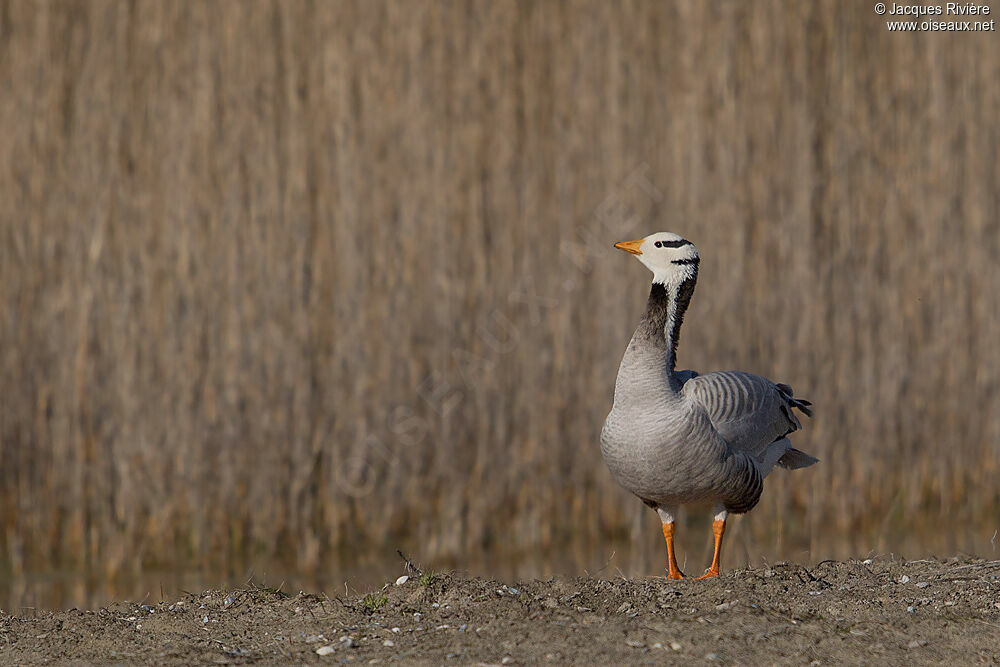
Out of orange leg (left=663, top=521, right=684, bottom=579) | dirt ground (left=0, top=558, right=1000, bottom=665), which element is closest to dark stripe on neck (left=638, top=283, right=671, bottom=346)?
orange leg (left=663, top=521, right=684, bottom=579)

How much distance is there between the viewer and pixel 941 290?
761 cm

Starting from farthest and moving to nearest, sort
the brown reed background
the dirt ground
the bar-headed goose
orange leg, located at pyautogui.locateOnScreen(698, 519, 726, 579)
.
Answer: the brown reed background
orange leg, located at pyautogui.locateOnScreen(698, 519, 726, 579)
the bar-headed goose
the dirt ground

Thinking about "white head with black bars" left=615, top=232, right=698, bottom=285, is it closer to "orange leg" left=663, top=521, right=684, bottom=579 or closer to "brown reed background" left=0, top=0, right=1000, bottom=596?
"orange leg" left=663, top=521, right=684, bottom=579

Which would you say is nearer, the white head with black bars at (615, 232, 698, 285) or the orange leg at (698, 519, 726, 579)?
the white head with black bars at (615, 232, 698, 285)

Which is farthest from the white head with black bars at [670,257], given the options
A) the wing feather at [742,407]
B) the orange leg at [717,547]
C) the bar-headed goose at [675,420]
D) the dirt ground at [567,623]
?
the dirt ground at [567,623]

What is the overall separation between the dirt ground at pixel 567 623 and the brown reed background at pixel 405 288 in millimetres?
2093

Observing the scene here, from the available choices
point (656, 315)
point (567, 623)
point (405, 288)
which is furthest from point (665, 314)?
point (405, 288)

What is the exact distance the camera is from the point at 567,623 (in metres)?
3.96

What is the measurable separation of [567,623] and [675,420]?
39.7 inches

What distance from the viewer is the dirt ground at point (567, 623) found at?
371 cm

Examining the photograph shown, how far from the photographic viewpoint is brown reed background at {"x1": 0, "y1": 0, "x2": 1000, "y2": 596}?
6.73 metres

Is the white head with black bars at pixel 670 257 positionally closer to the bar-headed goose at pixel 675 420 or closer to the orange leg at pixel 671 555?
the bar-headed goose at pixel 675 420

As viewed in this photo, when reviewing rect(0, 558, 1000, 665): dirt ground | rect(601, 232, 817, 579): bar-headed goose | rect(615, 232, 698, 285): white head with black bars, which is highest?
rect(615, 232, 698, 285): white head with black bars

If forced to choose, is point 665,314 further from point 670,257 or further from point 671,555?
point 671,555
